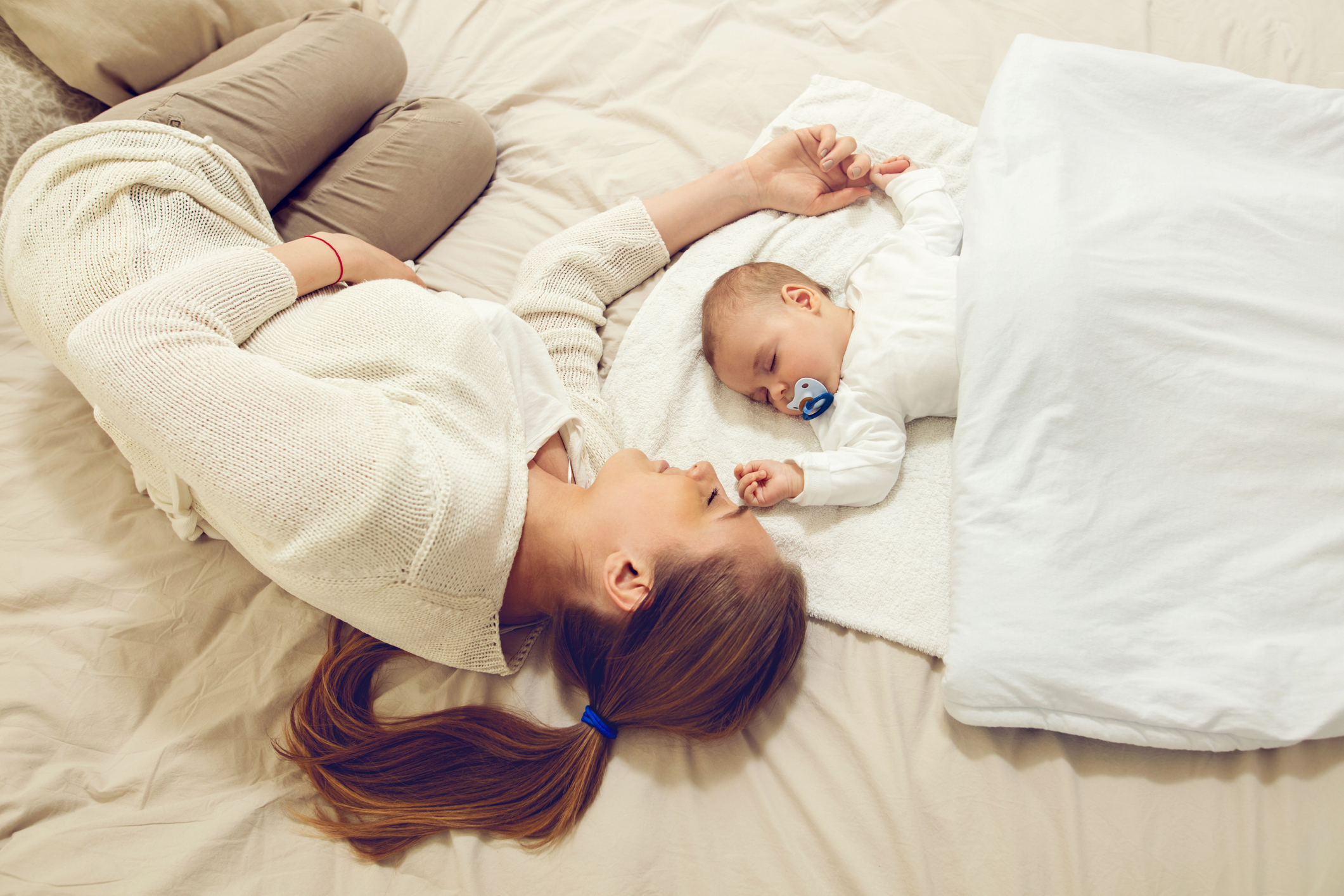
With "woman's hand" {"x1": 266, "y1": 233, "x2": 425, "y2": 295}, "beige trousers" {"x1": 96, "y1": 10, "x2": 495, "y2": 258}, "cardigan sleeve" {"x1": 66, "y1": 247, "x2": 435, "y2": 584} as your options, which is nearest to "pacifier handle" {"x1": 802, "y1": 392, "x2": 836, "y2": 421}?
"cardigan sleeve" {"x1": 66, "y1": 247, "x2": 435, "y2": 584}

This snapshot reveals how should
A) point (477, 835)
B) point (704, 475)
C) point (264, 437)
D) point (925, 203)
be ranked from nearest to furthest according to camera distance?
point (264, 437) → point (477, 835) → point (704, 475) → point (925, 203)

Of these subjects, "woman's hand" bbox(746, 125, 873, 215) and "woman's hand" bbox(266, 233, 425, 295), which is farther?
"woman's hand" bbox(746, 125, 873, 215)

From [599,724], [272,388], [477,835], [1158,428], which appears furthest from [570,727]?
[1158,428]

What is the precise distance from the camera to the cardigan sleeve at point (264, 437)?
Answer: 0.77m

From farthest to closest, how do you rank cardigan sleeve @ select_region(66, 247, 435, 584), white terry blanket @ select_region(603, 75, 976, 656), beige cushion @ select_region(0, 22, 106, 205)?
beige cushion @ select_region(0, 22, 106, 205) < white terry blanket @ select_region(603, 75, 976, 656) < cardigan sleeve @ select_region(66, 247, 435, 584)

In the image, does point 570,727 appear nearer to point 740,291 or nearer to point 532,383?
point 532,383

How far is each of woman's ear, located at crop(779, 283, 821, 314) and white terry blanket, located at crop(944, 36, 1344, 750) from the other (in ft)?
0.79

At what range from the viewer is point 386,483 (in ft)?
2.57

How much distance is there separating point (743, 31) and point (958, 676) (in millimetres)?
1395

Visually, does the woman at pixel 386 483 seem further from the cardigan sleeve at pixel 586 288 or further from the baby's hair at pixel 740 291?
the baby's hair at pixel 740 291

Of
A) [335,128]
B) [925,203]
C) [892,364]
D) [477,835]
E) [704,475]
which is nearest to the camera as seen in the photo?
[477,835]

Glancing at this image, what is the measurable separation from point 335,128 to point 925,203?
1.10 metres

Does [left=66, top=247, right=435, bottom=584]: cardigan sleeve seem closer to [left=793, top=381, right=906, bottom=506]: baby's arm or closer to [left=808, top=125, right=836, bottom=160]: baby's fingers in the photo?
[left=793, top=381, right=906, bottom=506]: baby's arm

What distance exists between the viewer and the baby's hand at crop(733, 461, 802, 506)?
1053mm
